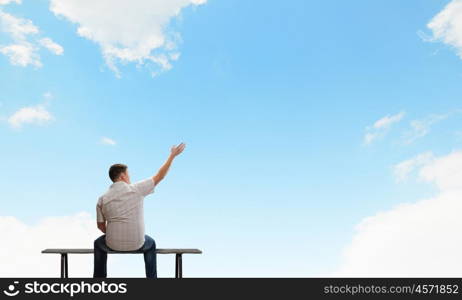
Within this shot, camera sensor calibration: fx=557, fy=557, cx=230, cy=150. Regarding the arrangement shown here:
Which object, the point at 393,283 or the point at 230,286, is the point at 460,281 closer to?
the point at 393,283

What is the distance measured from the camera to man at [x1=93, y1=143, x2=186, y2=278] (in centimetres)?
732

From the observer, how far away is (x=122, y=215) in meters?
7.30

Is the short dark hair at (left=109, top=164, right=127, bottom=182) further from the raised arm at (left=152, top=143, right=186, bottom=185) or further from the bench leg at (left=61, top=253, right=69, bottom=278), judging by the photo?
the bench leg at (left=61, top=253, right=69, bottom=278)

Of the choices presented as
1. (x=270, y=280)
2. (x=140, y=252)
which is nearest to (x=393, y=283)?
(x=270, y=280)

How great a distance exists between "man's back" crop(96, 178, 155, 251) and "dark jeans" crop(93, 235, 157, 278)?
0.32ft

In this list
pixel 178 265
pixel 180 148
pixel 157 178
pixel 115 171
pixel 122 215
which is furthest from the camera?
pixel 178 265

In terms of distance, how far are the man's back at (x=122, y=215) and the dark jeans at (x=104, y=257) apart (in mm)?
97

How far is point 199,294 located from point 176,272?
2.07 metres

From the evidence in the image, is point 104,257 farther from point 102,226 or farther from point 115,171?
point 115,171

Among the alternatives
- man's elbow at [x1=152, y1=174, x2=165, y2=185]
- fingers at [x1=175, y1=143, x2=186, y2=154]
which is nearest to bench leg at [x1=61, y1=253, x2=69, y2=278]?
man's elbow at [x1=152, y1=174, x2=165, y2=185]

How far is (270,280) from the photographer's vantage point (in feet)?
20.3

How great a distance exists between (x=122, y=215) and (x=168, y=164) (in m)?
0.94

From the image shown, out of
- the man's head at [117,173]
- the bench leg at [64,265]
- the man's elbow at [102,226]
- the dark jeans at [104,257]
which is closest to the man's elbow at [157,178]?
the man's head at [117,173]

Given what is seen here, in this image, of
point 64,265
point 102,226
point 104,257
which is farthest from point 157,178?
point 64,265
